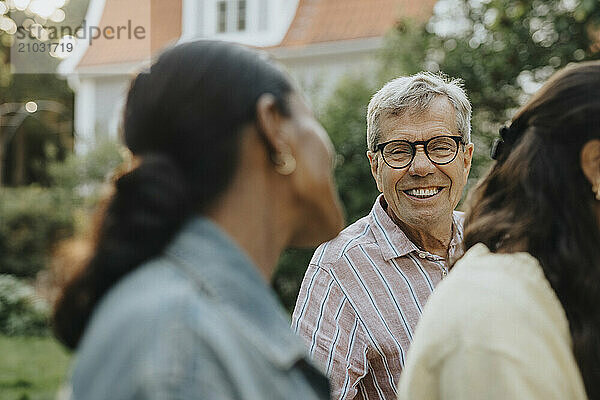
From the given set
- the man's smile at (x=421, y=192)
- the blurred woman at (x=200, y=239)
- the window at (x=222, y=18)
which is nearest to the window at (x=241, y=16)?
the window at (x=222, y=18)

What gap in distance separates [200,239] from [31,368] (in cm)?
882

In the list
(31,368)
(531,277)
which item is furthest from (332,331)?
(31,368)

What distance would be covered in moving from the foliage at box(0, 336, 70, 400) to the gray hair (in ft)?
15.5

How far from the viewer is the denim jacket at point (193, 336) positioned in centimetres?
113

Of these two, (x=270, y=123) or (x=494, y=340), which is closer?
(x=270, y=123)

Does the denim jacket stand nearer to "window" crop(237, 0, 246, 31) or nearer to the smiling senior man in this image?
the smiling senior man

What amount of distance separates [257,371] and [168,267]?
208mm

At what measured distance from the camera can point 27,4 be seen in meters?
24.8

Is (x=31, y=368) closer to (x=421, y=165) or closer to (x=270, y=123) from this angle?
(x=421, y=165)

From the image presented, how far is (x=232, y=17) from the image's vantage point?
1838cm

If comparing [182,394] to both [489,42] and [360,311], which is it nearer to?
[360,311]

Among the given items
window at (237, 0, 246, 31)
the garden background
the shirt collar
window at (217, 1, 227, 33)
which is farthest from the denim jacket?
window at (217, 1, 227, 33)

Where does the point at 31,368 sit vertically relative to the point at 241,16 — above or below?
below

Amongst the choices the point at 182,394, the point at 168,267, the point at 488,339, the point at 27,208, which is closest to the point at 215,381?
the point at 182,394
